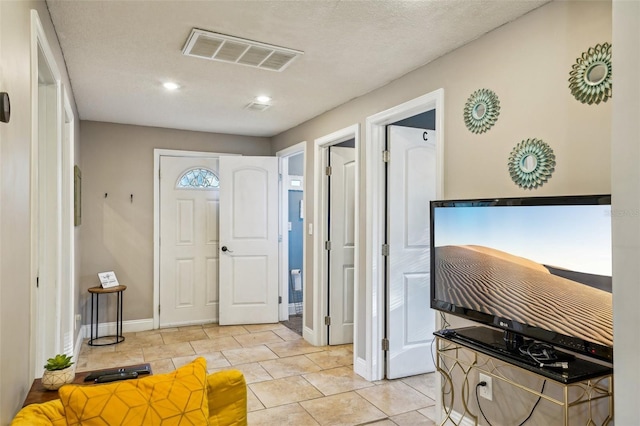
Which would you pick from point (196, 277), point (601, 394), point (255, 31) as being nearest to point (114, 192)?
point (196, 277)

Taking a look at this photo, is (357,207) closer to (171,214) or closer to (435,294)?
(435,294)

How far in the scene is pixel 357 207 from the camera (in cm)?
373

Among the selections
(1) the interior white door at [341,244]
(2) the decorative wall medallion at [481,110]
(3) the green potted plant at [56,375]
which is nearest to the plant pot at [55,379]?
(3) the green potted plant at [56,375]

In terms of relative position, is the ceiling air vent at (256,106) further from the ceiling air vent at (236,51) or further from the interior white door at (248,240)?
the interior white door at (248,240)

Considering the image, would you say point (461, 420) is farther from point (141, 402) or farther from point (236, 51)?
point (236, 51)

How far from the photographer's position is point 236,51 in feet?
8.94

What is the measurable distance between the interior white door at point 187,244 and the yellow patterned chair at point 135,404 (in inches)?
155

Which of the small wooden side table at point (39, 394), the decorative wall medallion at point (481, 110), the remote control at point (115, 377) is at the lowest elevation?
the small wooden side table at point (39, 394)

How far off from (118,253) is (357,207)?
9.47ft

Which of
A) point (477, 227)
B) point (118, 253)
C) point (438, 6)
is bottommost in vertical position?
point (118, 253)

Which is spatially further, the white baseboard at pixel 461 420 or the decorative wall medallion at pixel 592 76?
the white baseboard at pixel 461 420

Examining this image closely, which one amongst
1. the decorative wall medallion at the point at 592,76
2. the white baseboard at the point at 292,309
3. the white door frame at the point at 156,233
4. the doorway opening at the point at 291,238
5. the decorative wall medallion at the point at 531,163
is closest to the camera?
the decorative wall medallion at the point at 592,76

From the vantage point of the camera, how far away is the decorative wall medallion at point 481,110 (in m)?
2.39

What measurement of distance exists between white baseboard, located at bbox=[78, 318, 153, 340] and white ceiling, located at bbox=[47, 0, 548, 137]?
2.36m
